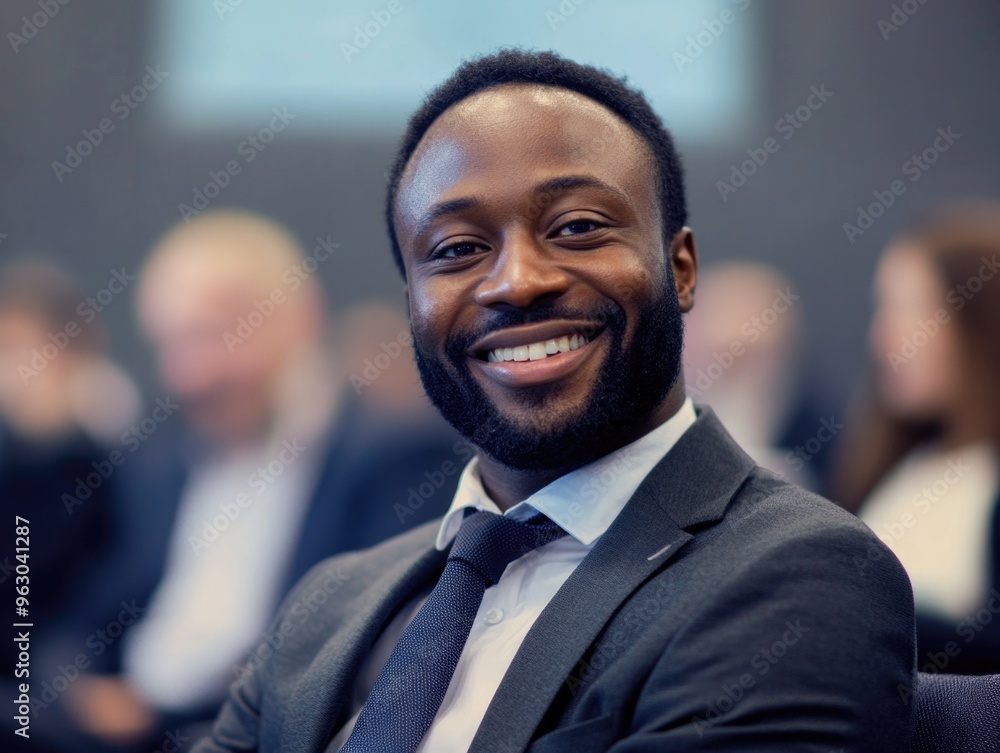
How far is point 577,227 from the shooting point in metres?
1.35

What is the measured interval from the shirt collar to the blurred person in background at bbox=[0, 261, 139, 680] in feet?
4.70

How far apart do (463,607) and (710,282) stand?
5.24 ft

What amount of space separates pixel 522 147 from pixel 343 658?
0.80 meters

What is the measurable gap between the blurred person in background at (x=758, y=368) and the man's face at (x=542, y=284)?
1.21 metres

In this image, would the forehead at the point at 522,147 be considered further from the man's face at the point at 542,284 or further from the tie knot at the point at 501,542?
the tie knot at the point at 501,542

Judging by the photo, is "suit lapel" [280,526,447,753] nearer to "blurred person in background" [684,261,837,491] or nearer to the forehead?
the forehead

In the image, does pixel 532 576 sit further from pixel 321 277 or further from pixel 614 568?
pixel 321 277

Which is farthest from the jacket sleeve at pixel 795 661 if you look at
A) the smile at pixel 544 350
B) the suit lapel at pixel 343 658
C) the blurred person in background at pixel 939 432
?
the blurred person in background at pixel 939 432

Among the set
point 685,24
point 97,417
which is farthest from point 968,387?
point 97,417

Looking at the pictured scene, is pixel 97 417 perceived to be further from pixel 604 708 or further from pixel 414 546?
pixel 604 708

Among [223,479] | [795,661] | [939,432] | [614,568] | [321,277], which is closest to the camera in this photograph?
[795,661]

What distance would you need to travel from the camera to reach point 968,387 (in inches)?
90.8

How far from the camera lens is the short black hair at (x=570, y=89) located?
148cm

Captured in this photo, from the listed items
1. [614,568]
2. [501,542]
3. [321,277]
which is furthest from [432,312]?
[321,277]
